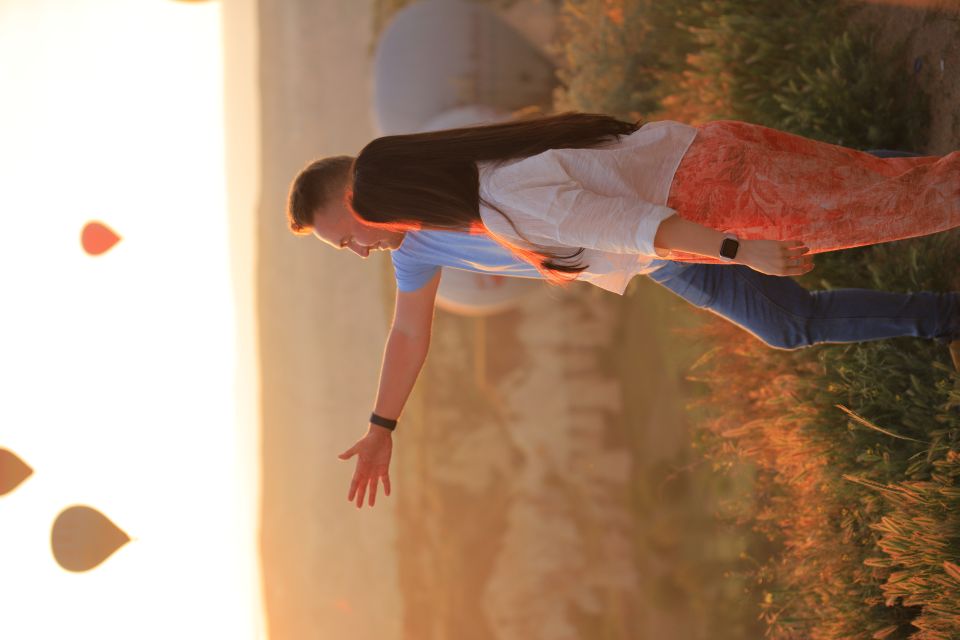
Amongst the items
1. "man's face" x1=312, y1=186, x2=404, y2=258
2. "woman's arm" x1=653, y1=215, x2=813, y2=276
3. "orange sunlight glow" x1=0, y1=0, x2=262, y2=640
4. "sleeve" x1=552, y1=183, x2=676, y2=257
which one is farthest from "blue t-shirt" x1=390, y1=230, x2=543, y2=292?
"orange sunlight glow" x1=0, y1=0, x2=262, y2=640

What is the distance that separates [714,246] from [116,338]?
226 cm

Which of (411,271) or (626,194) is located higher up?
(626,194)

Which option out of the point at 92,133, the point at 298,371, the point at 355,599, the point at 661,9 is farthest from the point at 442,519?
the point at 661,9

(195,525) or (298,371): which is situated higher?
(298,371)

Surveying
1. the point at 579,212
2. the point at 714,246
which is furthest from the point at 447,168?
the point at 714,246

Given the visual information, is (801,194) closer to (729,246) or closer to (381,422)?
(729,246)

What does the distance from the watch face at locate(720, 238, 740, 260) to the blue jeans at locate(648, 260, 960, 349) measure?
49 cm

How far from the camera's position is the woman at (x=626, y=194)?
1478mm

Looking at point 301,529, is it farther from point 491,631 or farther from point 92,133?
point 92,133

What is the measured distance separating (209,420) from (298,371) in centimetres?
114

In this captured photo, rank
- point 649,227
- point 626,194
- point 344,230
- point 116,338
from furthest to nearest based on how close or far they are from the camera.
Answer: point 116,338 < point 344,230 < point 626,194 < point 649,227

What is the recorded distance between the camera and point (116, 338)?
2.78m

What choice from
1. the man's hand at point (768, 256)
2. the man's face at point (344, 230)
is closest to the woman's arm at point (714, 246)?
the man's hand at point (768, 256)

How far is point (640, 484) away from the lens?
4324mm
